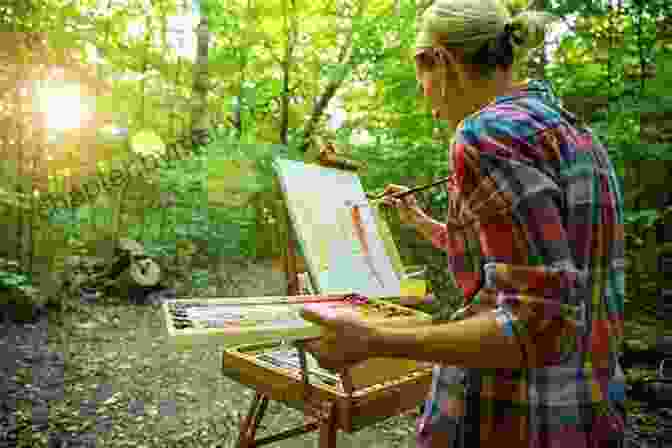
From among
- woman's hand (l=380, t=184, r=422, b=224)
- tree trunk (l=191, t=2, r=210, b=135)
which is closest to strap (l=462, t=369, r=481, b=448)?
woman's hand (l=380, t=184, r=422, b=224)

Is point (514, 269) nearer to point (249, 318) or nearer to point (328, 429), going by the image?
point (249, 318)

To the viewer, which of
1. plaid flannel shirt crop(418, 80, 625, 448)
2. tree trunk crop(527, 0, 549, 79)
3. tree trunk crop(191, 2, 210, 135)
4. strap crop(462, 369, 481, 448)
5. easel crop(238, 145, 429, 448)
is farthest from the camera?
tree trunk crop(191, 2, 210, 135)

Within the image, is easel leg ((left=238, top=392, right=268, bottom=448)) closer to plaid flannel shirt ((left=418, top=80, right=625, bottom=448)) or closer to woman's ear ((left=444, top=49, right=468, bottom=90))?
plaid flannel shirt ((left=418, top=80, right=625, bottom=448))

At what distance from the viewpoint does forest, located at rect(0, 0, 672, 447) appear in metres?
3.15

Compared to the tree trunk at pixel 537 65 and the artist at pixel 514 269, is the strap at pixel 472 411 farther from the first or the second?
the tree trunk at pixel 537 65

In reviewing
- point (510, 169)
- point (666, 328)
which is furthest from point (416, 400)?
point (666, 328)

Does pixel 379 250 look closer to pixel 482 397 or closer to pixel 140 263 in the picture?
pixel 482 397

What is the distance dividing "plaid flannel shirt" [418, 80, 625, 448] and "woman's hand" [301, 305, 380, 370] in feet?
0.65

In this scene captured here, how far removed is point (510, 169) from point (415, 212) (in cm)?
100

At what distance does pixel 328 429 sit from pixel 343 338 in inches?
33.8

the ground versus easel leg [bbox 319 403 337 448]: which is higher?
easel leg [bbox 319 403 337 448]

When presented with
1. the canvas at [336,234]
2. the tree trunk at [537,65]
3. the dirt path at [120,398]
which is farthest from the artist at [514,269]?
the tree trunk at [537,65]

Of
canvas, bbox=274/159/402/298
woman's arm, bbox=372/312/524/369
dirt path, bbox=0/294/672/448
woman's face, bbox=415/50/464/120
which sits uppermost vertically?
woman's face, bbox=415/50/464/120

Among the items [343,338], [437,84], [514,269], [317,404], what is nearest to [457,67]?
[437,84]
